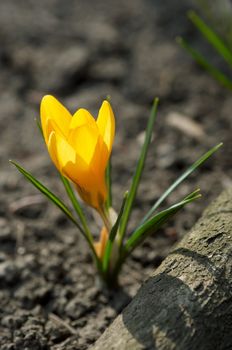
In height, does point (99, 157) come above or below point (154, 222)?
above

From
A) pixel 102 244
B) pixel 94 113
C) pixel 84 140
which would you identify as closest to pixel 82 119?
pixel 84 140

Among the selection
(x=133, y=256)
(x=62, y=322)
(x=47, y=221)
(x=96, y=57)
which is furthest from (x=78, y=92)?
(x=62, y=322)

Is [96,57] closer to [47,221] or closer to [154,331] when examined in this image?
[47,221]

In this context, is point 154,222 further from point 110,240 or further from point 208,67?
point 208,67

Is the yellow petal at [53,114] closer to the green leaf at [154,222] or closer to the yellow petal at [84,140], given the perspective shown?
the yellow petal at [84,140]

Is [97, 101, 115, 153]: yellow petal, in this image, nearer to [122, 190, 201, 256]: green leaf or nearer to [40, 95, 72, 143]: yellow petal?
[40, 95, 72, 143]: yellow petal

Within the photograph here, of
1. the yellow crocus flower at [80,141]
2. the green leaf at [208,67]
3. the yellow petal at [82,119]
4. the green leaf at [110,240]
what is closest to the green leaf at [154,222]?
the green leaf at [110,240]

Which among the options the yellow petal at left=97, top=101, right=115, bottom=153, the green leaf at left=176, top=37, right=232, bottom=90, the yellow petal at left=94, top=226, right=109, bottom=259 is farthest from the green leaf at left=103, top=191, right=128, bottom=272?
the green leaf at left=176, top=37, right=232, bottom=90
